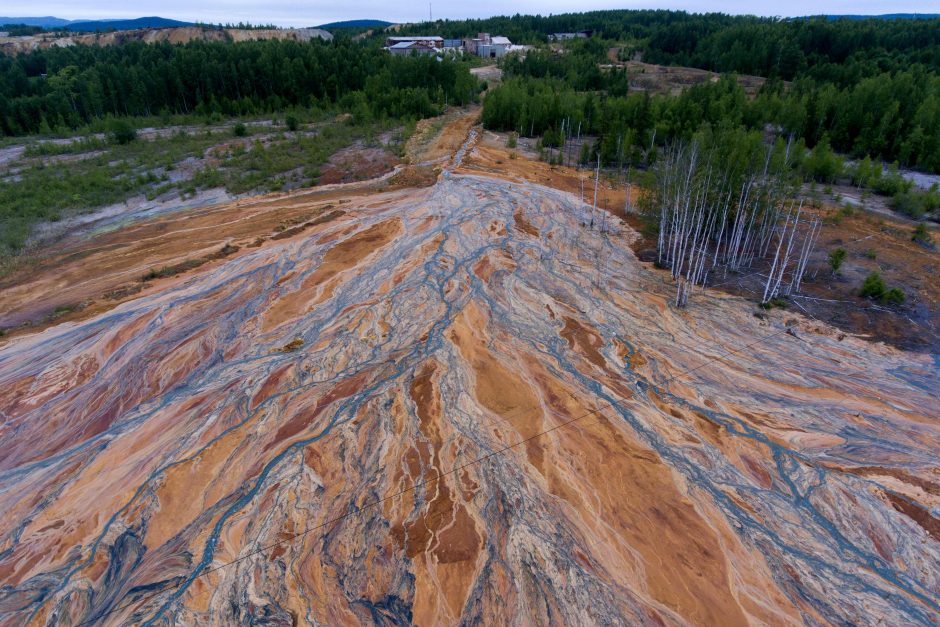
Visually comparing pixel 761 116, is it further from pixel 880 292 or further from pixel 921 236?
pixel 880 292

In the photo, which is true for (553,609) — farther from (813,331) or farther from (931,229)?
(931,229)

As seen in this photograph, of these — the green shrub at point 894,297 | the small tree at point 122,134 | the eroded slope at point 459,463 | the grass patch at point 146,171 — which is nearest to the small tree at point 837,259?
the green shrub at point 894,297

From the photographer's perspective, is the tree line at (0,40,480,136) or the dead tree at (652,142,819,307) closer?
the dead tree at (652,142,819,307)

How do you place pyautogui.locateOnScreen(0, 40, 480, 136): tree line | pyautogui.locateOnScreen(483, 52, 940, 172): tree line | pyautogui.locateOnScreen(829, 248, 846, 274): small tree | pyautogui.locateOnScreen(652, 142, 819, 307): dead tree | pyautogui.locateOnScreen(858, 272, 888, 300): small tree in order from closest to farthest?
pyautogui.locateOnScreen(858, 272, 888, 300): small tree < pyautogui.locateOnScreen(652, 142, 819, 307): dead tree < pyautogui.locateOnScreen(829, 248, 846, 274): small tree < pyautogui.locateOnScreen(483, 52, 940, 172): tree line < pyautogui.locateOnScreen(0, 40, 480, 136): tree line

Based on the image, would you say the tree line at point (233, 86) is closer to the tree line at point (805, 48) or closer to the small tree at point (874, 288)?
the small tree at point (874, 288)

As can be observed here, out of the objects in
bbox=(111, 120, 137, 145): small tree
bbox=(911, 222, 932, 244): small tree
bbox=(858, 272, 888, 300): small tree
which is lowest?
bbox=(911, 222, 932, 244): small tree

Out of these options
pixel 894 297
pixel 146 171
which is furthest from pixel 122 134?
pixel 894 297

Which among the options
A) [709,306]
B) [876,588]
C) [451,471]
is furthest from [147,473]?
[709,306]

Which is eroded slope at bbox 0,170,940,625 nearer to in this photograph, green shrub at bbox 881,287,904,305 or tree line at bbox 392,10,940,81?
green shrub at bbox 881,287,904,305

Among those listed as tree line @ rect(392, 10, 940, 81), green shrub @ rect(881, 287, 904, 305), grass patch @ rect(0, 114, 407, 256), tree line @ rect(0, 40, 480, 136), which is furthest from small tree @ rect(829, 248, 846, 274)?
tree line @ rect(392, 10, 940, 81)
